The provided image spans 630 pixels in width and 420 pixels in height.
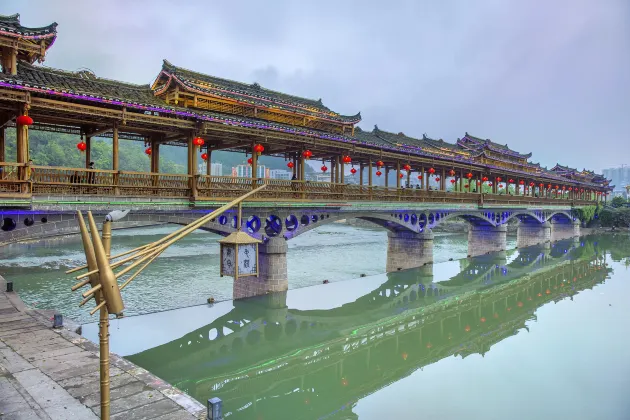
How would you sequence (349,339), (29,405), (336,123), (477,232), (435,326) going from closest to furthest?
(29,405)
(349,339)
(435,326)
(336,123)
(477,232)

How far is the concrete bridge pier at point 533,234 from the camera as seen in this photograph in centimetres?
4640

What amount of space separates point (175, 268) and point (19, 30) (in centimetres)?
1754

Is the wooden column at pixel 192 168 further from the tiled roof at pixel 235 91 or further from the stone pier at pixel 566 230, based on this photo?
the stone pier at pixel 566 230

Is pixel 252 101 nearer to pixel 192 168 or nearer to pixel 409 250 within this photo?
pixel 192 168

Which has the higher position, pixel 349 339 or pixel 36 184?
pixel 36 184

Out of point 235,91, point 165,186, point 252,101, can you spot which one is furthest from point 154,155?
point 252,101

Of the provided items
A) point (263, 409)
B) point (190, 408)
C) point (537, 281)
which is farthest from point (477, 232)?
point (190, 408)

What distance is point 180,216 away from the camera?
15805 millimetres

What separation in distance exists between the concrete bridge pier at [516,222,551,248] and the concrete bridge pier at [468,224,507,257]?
10.8 meters

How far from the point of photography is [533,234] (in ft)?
155

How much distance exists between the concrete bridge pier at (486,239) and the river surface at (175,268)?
2.28 m

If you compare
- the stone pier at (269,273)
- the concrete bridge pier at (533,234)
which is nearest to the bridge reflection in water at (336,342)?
the stone pier at (269,273)

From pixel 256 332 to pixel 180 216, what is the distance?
5290mm

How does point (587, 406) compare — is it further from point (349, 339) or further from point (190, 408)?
point (190, 408)
